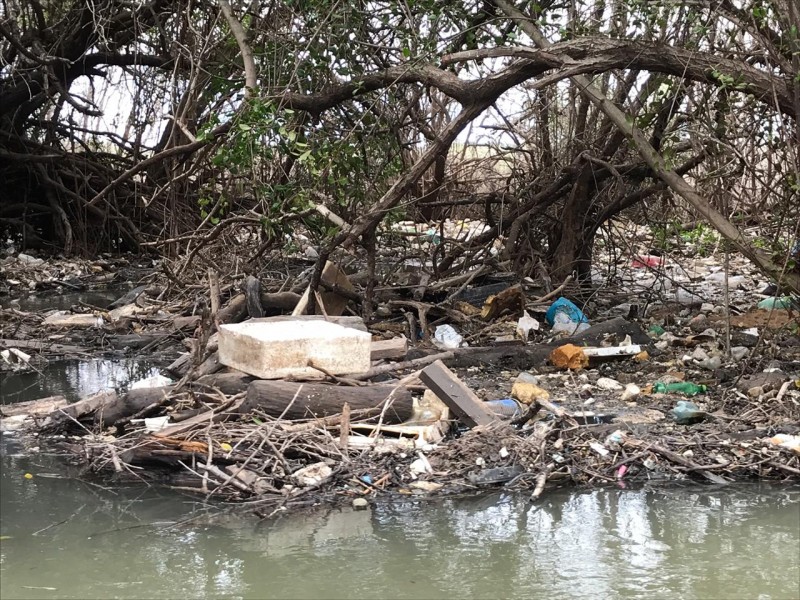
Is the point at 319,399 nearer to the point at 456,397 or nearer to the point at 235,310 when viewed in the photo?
the point at 456,397

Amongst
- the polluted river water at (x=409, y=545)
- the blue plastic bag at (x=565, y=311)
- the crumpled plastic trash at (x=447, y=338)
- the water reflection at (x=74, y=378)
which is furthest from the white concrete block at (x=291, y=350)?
the blue plastic bag at (x=565, y=311)

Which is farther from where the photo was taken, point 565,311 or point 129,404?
point 565,311

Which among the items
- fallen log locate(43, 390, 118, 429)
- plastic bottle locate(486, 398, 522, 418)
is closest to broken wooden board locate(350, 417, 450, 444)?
plastic bottle locate(486, 398, 522, 418)

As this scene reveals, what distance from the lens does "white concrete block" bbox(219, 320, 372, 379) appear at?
462 centimetres

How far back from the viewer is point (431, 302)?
7348 mm

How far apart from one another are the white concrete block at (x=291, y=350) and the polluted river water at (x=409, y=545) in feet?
3.13

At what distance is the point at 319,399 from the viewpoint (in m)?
4.43

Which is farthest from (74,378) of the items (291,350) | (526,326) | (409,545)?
(409,545)

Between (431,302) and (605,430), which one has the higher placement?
(431,302)

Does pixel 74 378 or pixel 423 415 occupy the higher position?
pixel 74 378

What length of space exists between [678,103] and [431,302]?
2.39 meters

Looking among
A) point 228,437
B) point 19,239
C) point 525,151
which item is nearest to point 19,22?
point 19,239

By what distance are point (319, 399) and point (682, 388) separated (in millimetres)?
2134

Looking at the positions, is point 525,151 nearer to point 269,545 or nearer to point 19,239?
point 269,545
